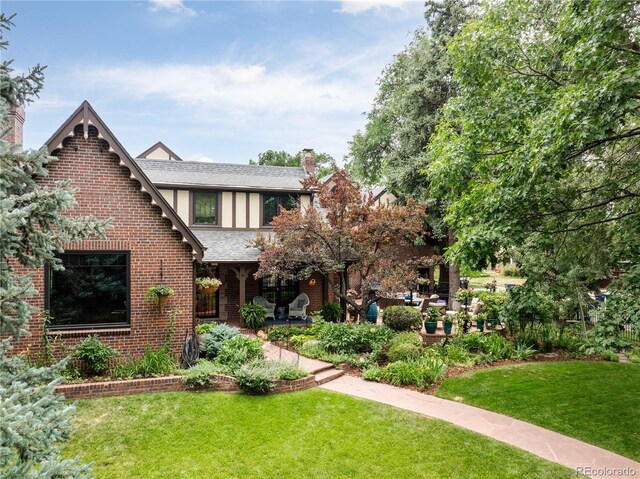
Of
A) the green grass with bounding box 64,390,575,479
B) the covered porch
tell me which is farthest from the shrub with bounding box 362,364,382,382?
the covered porch

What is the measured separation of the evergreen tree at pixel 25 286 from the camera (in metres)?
2.79

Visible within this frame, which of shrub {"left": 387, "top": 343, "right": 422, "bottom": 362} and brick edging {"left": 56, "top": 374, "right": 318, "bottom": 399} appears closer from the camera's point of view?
brick edging {"left": 56, "top": 374, "right": 318, "bottom": 399}

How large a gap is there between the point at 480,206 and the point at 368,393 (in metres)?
4.96

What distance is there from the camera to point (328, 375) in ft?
34.2

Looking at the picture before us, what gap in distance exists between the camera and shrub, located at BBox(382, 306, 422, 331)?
13.9m

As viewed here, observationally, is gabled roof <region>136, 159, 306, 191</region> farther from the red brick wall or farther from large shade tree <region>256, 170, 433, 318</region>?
the red brick wall

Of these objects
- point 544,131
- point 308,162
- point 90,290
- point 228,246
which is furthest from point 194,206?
point 544,131

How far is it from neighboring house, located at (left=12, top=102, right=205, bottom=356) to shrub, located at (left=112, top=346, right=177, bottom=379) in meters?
0.56

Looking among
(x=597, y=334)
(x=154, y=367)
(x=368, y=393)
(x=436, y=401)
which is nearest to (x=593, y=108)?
(x=597, y=334)

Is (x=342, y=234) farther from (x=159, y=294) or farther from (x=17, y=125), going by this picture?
(x=17, y=125)

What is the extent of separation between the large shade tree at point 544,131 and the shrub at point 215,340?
6.77 meters

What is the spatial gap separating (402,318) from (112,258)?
9298 millimetres

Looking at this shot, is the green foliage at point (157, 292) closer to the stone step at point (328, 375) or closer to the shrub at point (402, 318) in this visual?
the stone step at point (328, 375)

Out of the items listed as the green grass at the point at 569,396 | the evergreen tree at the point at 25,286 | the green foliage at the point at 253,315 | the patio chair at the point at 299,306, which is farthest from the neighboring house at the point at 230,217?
the evergreen tree at the point at 25,286
